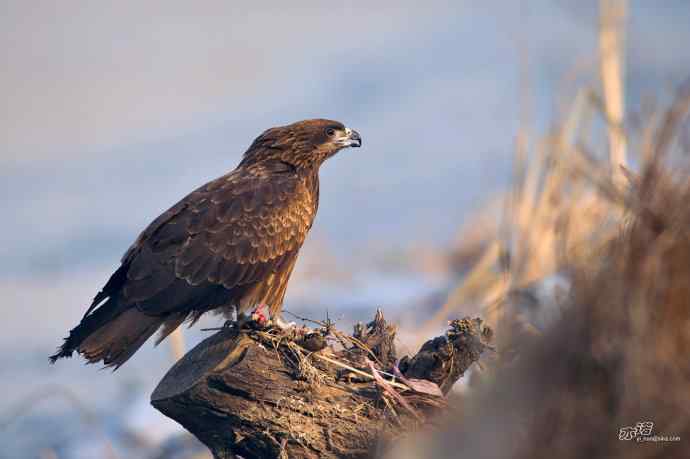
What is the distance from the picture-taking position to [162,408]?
5.71 m

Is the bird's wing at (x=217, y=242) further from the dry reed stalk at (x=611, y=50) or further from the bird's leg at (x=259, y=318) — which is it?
the dry reed stalk at (x=611, y=50)

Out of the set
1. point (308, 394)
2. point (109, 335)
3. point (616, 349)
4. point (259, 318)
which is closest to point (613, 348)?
point (616, 349)

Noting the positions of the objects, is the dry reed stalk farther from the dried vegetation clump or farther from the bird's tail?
the dried vegetation clump

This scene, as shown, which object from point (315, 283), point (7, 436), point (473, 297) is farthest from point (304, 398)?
point (315, 283)

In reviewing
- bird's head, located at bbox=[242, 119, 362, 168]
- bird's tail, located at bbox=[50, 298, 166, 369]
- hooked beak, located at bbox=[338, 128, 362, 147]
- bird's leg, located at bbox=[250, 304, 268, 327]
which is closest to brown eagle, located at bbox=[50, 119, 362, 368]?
bird's tail, located at bbox=[50, 298, 166, 369]

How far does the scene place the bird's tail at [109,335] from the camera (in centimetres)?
632

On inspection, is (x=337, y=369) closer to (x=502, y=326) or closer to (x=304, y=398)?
(x=304, y=398)

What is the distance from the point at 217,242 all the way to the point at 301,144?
1.38 meters

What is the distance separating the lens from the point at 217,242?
278 inches

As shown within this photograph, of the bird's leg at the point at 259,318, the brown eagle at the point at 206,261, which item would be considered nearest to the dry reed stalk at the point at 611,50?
the brown eagle at the point at 206,261

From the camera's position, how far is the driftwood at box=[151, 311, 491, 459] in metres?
5.34

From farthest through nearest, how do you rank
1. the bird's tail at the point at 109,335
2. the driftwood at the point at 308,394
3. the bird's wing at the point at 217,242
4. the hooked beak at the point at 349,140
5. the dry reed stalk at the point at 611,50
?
the dry reed stalk at the point at 611,50 → the hooked beak at the point at 349,140 → the bird's wing at the point at 217,242 → the bird's tail at the point at 109,335 → the driftwood at the point at 308,394

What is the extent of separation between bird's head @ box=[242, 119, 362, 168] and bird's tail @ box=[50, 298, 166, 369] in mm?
1984

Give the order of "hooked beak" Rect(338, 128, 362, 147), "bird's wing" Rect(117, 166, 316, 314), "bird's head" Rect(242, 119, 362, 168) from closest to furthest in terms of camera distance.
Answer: "bird's wing" Rect(117, 166, 316, 314)
"bird's head" Rect(242, 119, 362, 168)
"hooked beak" Rect(338, 128, 362, 147)
